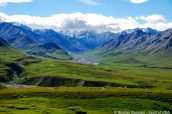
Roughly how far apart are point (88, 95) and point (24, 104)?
95.9 ft

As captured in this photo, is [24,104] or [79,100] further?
[79,100]

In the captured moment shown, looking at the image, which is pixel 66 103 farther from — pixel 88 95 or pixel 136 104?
pixel 136 104

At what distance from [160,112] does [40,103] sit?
40.5m

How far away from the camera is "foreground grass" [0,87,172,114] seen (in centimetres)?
12569

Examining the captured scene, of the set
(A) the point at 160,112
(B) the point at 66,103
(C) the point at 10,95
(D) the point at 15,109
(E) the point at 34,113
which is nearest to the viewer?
(E) the point at 34,113

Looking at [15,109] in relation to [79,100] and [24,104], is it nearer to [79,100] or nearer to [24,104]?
[24,104]

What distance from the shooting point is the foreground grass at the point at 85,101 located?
126 metres

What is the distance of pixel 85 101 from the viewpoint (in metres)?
143

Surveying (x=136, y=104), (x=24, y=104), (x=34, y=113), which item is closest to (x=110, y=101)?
(x=136, y=104)

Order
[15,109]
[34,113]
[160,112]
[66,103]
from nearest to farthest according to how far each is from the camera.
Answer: [34,113] < [15,109] < [160,112] < [66,103]

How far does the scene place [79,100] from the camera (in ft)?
472

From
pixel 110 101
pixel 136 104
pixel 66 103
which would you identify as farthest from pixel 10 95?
pixel 136 104

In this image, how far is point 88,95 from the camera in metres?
151

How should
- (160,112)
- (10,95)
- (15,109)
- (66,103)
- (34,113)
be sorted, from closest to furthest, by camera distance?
(34,113) < (15,109) < (160,112) < (66,103) < (10,95)
